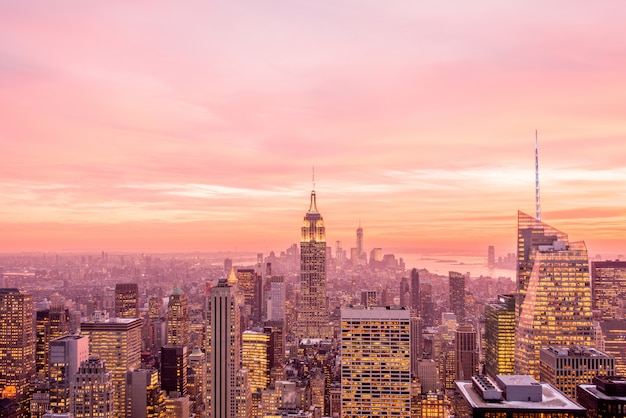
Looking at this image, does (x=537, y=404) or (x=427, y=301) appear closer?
(x=537, y=404)

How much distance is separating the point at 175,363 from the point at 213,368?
2333cm

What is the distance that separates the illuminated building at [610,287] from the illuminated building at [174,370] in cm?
8628

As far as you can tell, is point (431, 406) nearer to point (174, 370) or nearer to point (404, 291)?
point (174, 370)

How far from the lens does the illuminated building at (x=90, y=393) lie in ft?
245

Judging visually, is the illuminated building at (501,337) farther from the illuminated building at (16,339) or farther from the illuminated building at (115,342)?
the illuminated building at (16,339)

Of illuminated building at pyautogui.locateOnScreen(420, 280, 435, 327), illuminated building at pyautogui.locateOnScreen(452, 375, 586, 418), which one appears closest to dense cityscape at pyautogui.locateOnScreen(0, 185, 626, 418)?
illuminated building at pyautogui.locateOnScreen(452, 375, 586, 418)

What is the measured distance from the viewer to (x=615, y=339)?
4747 inches

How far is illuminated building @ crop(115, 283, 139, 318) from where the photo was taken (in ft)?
486

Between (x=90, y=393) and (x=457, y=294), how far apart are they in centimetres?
12006

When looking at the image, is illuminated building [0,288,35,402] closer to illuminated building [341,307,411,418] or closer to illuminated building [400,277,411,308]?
illuminated building [341,307,411,418]

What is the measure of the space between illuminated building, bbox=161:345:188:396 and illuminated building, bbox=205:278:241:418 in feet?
58.7

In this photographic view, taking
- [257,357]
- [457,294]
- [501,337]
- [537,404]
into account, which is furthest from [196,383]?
[457,294]

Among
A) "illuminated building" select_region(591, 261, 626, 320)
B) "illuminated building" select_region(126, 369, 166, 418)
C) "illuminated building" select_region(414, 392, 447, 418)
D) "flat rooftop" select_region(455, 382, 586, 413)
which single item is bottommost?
"illuminated building" select_region(414, 392, 447, 418)

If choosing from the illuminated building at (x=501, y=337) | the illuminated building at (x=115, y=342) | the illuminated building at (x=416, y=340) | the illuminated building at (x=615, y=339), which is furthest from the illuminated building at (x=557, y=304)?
the illuminated building at (x=115, y=342)
